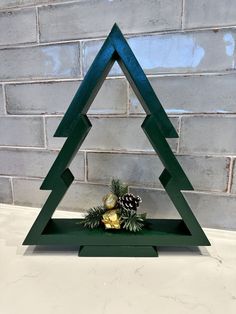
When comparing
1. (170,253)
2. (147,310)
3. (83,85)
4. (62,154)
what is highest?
(83,85)

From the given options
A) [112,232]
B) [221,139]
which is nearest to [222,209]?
[221,139]

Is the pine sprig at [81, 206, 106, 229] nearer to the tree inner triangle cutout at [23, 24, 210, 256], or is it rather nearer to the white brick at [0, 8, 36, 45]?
the tree inner triangle cutout at [23, 24, 210, 256]

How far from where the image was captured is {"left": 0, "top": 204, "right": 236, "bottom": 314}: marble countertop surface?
482 millimetres

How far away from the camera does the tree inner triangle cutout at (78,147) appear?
0.59 metres

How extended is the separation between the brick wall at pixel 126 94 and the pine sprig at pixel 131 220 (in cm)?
19

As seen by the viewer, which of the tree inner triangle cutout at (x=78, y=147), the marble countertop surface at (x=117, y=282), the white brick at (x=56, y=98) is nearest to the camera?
the marble countertop surface at (x=117, y=282)

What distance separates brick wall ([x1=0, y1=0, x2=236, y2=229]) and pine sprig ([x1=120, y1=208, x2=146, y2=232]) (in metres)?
0.19

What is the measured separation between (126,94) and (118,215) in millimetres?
389

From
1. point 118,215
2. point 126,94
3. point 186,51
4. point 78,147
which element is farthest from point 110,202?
point 186,51

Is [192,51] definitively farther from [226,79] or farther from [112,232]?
[112,232]

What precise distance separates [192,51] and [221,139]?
28 centimetres

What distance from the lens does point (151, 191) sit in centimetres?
84

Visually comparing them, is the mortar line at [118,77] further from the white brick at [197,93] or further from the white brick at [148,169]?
the white brick at [148,169]

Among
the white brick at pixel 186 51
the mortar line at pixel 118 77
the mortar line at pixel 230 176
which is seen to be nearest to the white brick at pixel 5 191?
the mortar line at pixel 118 77
